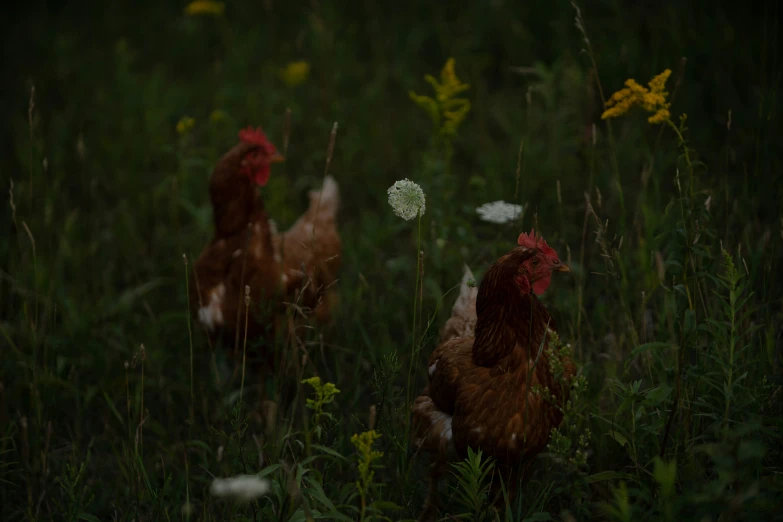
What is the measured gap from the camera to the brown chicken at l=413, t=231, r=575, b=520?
2.27m

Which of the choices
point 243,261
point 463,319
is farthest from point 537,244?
point 243,261

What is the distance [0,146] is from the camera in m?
5.06

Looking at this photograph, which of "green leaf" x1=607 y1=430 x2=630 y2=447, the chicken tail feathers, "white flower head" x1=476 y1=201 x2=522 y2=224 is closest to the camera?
"green leaf" x1=607 y1=430 x2=630 y2=447

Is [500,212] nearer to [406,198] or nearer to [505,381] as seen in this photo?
[505,381]

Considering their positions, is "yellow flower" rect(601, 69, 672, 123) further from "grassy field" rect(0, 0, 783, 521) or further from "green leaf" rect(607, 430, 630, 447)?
"green leaf" rect(607, 430, 630, 447)

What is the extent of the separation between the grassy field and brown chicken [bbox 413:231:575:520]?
0.12 m

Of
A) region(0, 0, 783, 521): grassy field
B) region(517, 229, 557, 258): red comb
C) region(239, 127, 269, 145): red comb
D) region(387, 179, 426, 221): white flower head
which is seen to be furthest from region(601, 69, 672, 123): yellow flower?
region(239, 127, 269, 145): red comb

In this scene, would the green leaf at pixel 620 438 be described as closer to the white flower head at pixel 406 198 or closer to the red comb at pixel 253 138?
the white flower head at pixel 406 198

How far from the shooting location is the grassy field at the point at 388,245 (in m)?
2.19

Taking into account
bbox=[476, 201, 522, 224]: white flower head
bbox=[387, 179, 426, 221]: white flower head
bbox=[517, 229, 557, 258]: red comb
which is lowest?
bbox=[476, 201, 522, 224]: white flower head

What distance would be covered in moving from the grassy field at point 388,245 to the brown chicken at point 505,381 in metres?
0.12

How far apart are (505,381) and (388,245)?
1843 millimetres

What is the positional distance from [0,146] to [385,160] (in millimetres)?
2858

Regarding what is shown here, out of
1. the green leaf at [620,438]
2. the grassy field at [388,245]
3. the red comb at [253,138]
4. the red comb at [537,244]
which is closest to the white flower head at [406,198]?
the grassy field at [388,245]
